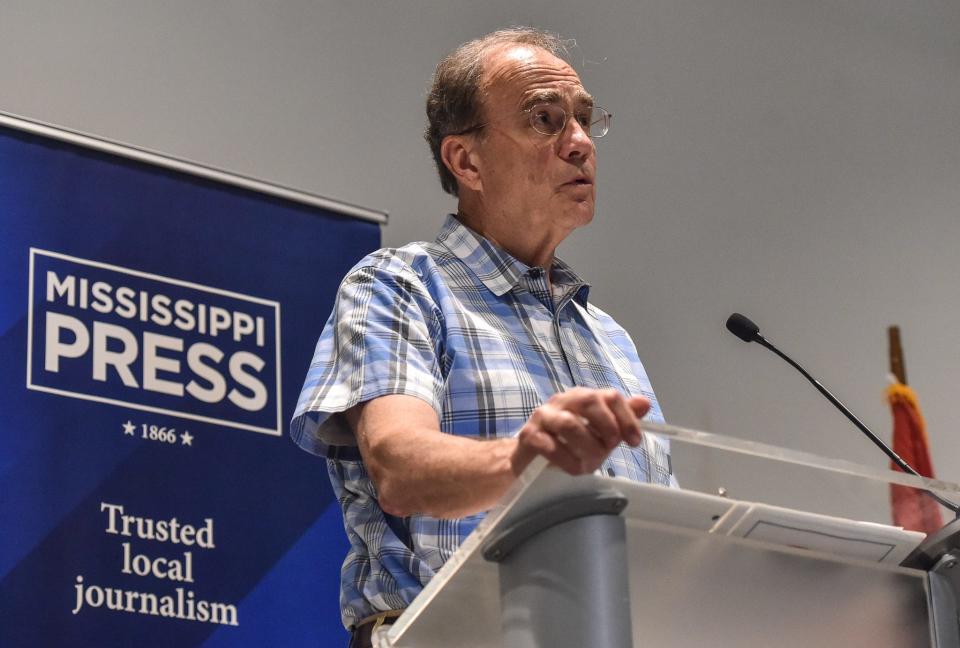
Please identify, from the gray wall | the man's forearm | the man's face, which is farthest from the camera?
the gray wall

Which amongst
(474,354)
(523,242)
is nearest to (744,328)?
(523,242)

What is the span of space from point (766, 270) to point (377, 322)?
2.63 meters

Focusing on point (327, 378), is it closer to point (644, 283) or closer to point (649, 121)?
point (644, 283)

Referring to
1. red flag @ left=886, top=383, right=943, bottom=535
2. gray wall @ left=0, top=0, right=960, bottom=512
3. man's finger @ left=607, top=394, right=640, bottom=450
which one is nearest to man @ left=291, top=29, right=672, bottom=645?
man's finger @ left=607, top=394, right=640, bottom=450

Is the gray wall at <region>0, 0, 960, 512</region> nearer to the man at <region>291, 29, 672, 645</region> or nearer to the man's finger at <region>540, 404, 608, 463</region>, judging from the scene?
the man at <region>291, 29, 672, 645</region>

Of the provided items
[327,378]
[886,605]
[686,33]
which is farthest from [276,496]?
[686,33]

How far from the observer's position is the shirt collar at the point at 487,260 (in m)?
2.07

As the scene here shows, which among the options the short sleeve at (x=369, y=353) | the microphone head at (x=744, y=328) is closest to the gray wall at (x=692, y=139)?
the microphone head at (x=744, y=328)

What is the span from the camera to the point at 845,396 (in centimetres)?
420

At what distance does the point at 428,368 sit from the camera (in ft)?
5.90

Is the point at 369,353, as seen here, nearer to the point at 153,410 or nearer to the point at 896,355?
the point at 153,410

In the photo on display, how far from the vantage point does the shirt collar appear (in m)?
2.07

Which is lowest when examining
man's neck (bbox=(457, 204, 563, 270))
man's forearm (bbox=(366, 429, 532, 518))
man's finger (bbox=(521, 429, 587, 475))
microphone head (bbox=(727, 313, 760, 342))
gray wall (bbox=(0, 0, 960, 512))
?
man's finger (bbox=(521, 429, 587, 475))

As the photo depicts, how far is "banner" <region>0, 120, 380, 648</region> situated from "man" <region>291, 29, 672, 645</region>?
89 centimetres
